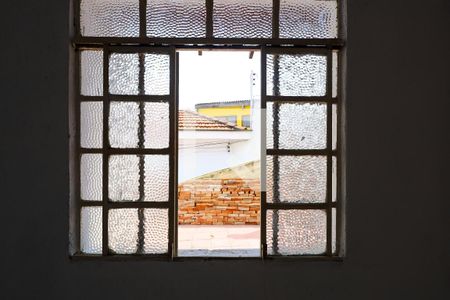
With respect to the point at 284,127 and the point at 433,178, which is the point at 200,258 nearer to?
the point at 284,127

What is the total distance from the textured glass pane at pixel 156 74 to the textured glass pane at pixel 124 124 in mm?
120

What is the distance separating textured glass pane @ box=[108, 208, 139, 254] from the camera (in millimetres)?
2096

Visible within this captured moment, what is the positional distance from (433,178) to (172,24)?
1.54 metres

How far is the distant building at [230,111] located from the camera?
2.39 meters

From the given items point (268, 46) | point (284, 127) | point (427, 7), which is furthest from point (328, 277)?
point (427, 7)

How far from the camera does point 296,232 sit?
2.13 meters

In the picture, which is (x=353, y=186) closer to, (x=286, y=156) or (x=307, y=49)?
(x=286, y=156)

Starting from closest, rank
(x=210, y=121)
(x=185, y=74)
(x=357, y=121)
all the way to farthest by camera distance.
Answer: (x=357, y=121) → (x=185, y=74) → (x=210, y=121)

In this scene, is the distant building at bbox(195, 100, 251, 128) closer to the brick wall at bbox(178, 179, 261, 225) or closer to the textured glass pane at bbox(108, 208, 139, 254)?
the brick wall at bbox(178, 179, 261, 225)

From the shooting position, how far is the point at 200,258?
6.70 ft

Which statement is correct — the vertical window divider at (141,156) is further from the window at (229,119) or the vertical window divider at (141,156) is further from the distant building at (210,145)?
the window at (229,119)

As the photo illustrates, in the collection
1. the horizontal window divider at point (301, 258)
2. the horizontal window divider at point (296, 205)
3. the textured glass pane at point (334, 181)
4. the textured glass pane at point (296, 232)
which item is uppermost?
the textured glass pane at point (334, 181)

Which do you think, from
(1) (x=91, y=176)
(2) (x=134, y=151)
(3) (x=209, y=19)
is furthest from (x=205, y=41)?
(1) (x=91, y=176)

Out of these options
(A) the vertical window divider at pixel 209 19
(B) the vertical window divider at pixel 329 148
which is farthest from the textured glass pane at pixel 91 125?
(B) the vertical window divider at pixel 329 148
